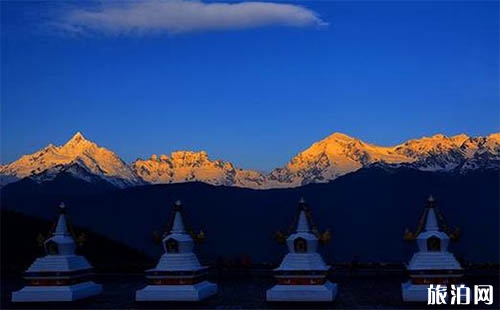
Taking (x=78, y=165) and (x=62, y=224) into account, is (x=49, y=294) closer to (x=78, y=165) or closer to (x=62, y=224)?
(x=62, y=224)

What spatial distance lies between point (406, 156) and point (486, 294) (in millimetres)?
94459

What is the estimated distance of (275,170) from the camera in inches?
5728

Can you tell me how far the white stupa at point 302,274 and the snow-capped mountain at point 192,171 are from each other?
112221 mm

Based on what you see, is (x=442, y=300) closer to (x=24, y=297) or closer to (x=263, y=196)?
(x=24, y=297)

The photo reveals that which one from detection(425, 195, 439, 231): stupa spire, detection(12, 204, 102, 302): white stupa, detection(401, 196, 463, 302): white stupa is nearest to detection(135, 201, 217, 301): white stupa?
detection(12, 204, 102, 302): white stupa

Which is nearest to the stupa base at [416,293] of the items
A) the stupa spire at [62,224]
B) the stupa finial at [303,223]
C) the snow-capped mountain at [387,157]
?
the stupa finial at [303,223]

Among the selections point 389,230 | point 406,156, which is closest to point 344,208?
point 389,230

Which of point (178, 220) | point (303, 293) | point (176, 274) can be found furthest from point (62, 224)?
point (303, 293)

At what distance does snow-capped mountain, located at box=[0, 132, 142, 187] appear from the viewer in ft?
398

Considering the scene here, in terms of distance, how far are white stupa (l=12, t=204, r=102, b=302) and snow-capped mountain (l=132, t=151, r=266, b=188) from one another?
358ft

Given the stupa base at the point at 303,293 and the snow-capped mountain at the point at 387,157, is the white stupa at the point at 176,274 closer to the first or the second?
the stupa base at the point at 303,293

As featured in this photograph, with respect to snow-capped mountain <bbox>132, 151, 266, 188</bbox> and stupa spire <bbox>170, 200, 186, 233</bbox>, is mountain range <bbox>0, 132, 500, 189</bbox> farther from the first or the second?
stupa spire <bbox>170, 200, 186, 233</bbox>

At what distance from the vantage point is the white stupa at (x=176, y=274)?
82.6 ft

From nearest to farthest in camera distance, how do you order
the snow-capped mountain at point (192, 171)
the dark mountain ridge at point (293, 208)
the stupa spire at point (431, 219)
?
the stupa spire at point (431, 219) < the dark mountain ridge at point (293, 208) < the snow-capped mountain at point (192, 171)
